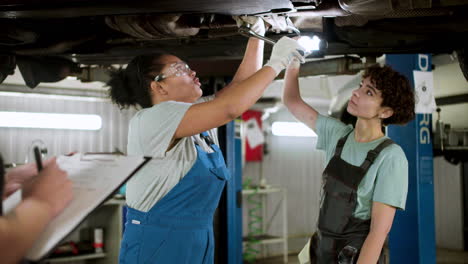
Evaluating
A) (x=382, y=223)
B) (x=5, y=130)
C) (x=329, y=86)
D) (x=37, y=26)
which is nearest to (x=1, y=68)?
(x=37, y=26)

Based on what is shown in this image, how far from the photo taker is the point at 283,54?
163 cm

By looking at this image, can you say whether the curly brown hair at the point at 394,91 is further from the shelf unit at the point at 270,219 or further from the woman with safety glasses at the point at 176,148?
the shelf unit at the point at 270,219

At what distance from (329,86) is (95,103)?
11.5 ft

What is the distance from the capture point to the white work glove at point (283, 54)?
1590mm

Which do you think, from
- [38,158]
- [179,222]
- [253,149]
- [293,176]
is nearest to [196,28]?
[179,222]

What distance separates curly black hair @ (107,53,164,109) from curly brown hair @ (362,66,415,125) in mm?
933

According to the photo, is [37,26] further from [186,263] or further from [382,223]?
[382,223]

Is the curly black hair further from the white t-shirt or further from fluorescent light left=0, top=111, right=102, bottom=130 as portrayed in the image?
fluorescent light left=0, top=111, right=102, bottom=130

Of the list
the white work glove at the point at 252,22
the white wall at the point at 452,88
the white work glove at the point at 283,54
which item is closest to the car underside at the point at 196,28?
the white work glove at the point at 252,22

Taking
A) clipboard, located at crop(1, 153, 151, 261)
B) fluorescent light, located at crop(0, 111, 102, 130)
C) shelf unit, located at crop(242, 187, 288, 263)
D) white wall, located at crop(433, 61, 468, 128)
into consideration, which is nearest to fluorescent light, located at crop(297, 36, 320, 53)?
clipboard, located at crop(1, 153, 151, 261)

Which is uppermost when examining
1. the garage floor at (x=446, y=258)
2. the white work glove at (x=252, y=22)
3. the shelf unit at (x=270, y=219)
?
the white work glove at (x=252, y=22)

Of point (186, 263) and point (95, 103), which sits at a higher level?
point (95, 103)

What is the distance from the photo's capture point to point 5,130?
195 inches

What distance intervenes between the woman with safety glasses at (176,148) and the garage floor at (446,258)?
16.9ft
